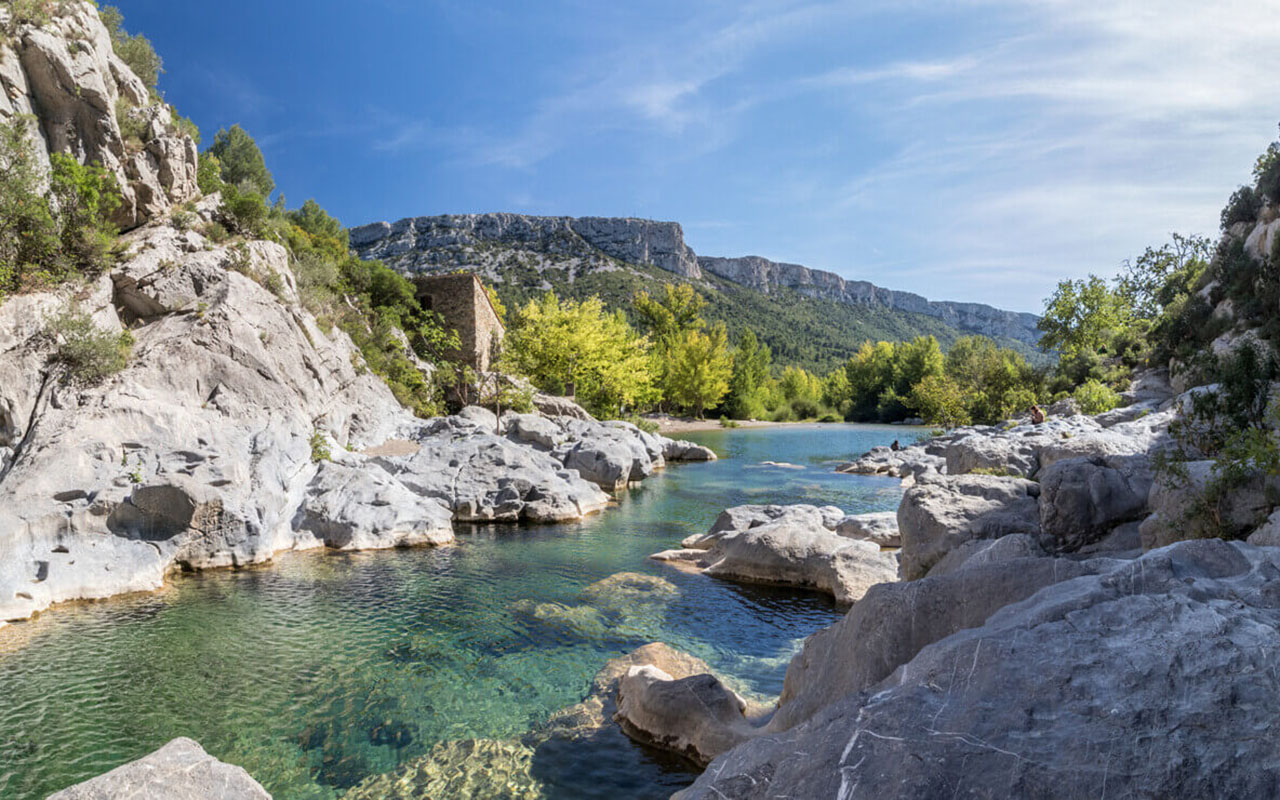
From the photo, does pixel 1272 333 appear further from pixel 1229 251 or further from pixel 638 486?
pixel 638 486

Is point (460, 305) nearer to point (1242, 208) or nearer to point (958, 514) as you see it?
point (958, 514)

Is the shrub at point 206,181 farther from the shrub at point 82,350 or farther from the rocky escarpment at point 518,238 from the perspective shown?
the rocky escarpment at point 518,238

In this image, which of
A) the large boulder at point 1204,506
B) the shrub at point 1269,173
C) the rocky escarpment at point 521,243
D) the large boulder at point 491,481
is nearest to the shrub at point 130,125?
the large boulder at point 491,481

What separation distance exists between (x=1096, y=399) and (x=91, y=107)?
126ft

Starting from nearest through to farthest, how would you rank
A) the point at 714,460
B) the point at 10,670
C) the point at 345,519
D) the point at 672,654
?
the point at 10,670 → the point at 672,654 → the point at 345,519 → the point at 714,460

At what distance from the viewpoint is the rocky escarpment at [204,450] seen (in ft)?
37.3

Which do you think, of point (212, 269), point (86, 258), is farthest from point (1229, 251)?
point (86, 258)

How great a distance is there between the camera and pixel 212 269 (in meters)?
18.8

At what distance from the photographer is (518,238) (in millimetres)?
121938

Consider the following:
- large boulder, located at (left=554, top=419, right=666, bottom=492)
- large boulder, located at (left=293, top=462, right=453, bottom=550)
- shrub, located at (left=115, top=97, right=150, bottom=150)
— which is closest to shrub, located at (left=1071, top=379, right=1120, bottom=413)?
large boulder, located at (left=554, top=419, right=666, bottom=492)

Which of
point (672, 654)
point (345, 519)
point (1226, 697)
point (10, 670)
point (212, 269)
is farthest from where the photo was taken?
point (212, 269)

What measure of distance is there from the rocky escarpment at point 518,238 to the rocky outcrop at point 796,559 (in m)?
105

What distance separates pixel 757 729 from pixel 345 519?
12.1 m

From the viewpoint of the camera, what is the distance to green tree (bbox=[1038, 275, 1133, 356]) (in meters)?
40.6
